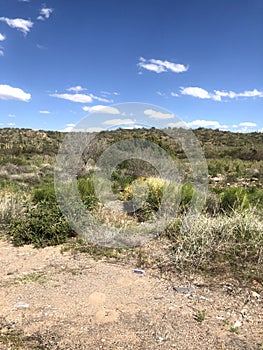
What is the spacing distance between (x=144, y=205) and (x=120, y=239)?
1555 mm

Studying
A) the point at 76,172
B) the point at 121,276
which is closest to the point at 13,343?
the point at 121,276

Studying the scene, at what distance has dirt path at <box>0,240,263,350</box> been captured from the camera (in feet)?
8.49

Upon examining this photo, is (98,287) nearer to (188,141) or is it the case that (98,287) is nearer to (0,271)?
(0,271)

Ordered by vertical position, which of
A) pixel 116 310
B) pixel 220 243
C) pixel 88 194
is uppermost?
pixel 88 194

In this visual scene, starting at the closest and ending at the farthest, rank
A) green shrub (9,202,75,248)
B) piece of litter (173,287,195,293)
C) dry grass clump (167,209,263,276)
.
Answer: piece of litter (173,287,195,293), dry grass clump (167,209,263,276), green shrub (9,202,75,248)

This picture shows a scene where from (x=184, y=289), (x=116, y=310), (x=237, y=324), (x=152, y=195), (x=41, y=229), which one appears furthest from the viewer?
(x=152, y=195)

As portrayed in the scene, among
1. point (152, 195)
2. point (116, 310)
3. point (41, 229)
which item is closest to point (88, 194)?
point (152, 195)

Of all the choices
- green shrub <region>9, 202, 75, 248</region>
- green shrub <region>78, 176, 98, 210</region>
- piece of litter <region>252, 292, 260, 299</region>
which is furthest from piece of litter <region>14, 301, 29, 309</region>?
green shrub <region>78, 176, 98, 210</region>

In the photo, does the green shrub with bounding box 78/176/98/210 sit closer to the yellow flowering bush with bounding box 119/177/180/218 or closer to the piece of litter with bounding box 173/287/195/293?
the yellow flowering bush with bounding box 119/177/180/218

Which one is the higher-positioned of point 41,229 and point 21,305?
point 41,229

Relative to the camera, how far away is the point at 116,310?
3.05 m

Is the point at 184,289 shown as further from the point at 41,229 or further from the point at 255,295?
the point at 41,229

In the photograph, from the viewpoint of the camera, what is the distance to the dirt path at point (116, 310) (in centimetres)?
259

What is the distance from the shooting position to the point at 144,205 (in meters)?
6.26
